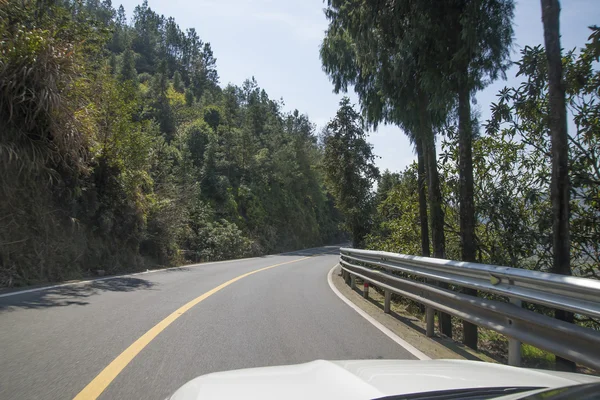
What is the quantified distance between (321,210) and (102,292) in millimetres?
52421

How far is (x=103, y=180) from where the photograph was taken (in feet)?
50.5

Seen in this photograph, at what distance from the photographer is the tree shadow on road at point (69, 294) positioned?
7272 mm

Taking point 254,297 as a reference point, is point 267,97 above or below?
above

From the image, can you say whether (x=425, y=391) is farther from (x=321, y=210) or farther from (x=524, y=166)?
(x=321, y=210)

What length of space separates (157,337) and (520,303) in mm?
4456

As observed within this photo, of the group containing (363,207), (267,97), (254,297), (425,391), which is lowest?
(254,297)

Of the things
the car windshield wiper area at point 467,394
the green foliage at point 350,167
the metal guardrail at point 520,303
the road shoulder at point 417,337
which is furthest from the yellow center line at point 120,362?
the green foliage at point 350,167

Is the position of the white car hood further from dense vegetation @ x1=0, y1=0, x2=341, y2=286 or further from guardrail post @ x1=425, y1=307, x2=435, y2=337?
dense vegetation @ x1=0, y1=0, x2=341, y2=286

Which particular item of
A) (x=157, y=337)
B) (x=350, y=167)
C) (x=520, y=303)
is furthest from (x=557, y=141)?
(x=350, y=167)

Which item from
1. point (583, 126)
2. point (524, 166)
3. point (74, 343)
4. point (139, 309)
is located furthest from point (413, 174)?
point (74, 343)

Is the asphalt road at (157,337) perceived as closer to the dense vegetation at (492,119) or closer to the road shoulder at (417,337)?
the road shoulder at (417,337)

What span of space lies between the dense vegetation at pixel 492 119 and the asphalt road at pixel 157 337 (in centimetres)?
251

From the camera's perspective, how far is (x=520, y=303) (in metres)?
3.98

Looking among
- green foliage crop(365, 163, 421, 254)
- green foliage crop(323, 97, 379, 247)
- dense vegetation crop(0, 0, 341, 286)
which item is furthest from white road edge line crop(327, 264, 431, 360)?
green foliage crop(323, 97, 379, 247)
